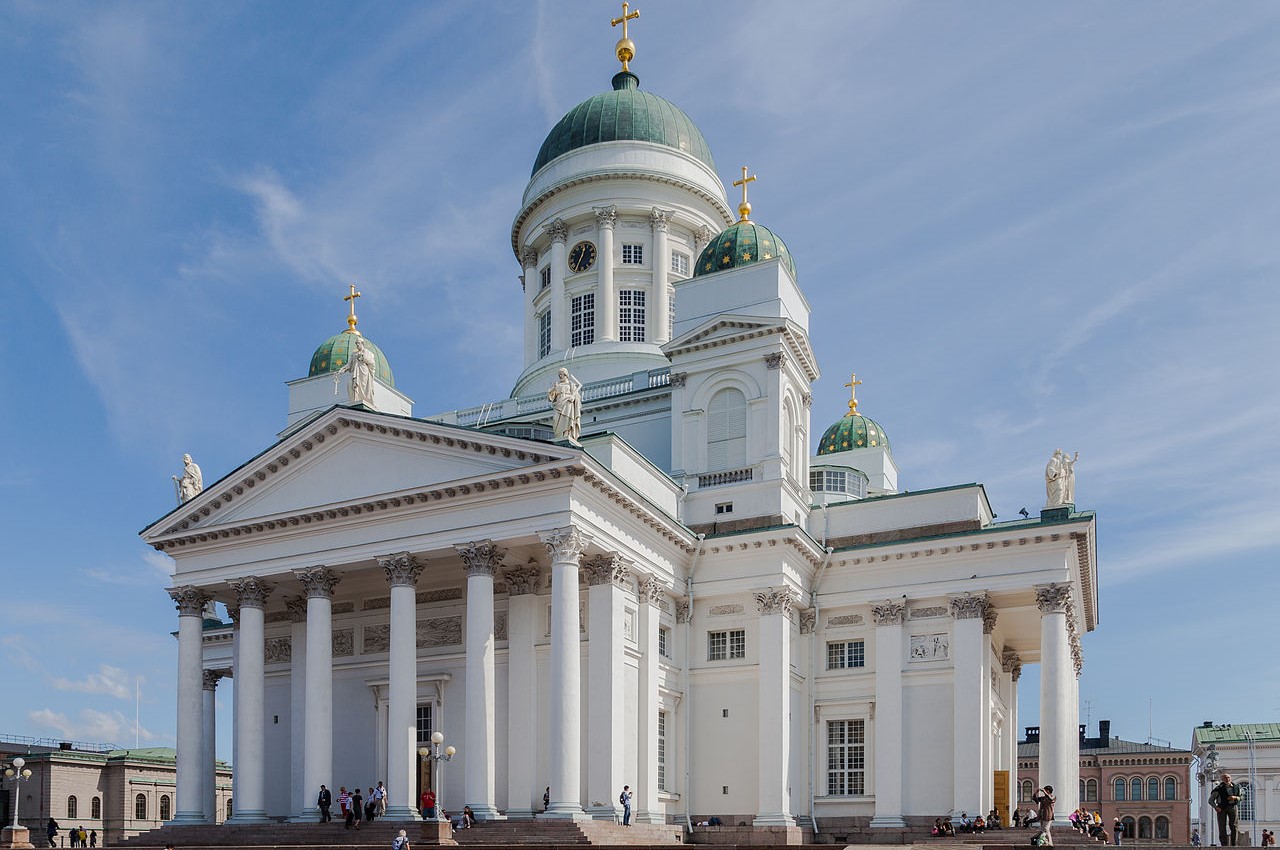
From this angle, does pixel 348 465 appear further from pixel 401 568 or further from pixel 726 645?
pixel 726 645

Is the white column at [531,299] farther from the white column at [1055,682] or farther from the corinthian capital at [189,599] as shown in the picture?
the white column at [1055,682]

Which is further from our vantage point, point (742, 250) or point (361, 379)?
point (742, 250)

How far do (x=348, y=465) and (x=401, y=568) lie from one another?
3.53 meters

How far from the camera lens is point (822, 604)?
3825 cm

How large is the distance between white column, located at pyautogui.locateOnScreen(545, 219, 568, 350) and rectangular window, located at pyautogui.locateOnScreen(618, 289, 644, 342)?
89.9 inches

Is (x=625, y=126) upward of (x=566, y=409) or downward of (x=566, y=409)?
upward

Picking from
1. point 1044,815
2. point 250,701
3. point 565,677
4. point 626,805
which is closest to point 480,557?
point 565,677

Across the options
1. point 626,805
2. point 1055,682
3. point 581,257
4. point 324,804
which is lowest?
point 324,804

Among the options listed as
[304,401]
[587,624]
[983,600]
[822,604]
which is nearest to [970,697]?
[983,600]

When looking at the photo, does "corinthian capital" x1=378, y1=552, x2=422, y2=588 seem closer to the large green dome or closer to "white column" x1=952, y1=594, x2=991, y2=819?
"white column" x1=952, y1=594, x2=991, y2=819

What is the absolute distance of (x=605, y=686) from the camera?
102 feet

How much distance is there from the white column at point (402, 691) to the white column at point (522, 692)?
2.70 m

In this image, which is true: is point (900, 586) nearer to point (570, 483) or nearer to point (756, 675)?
point (756, 675)

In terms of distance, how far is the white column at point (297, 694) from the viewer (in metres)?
36.1
